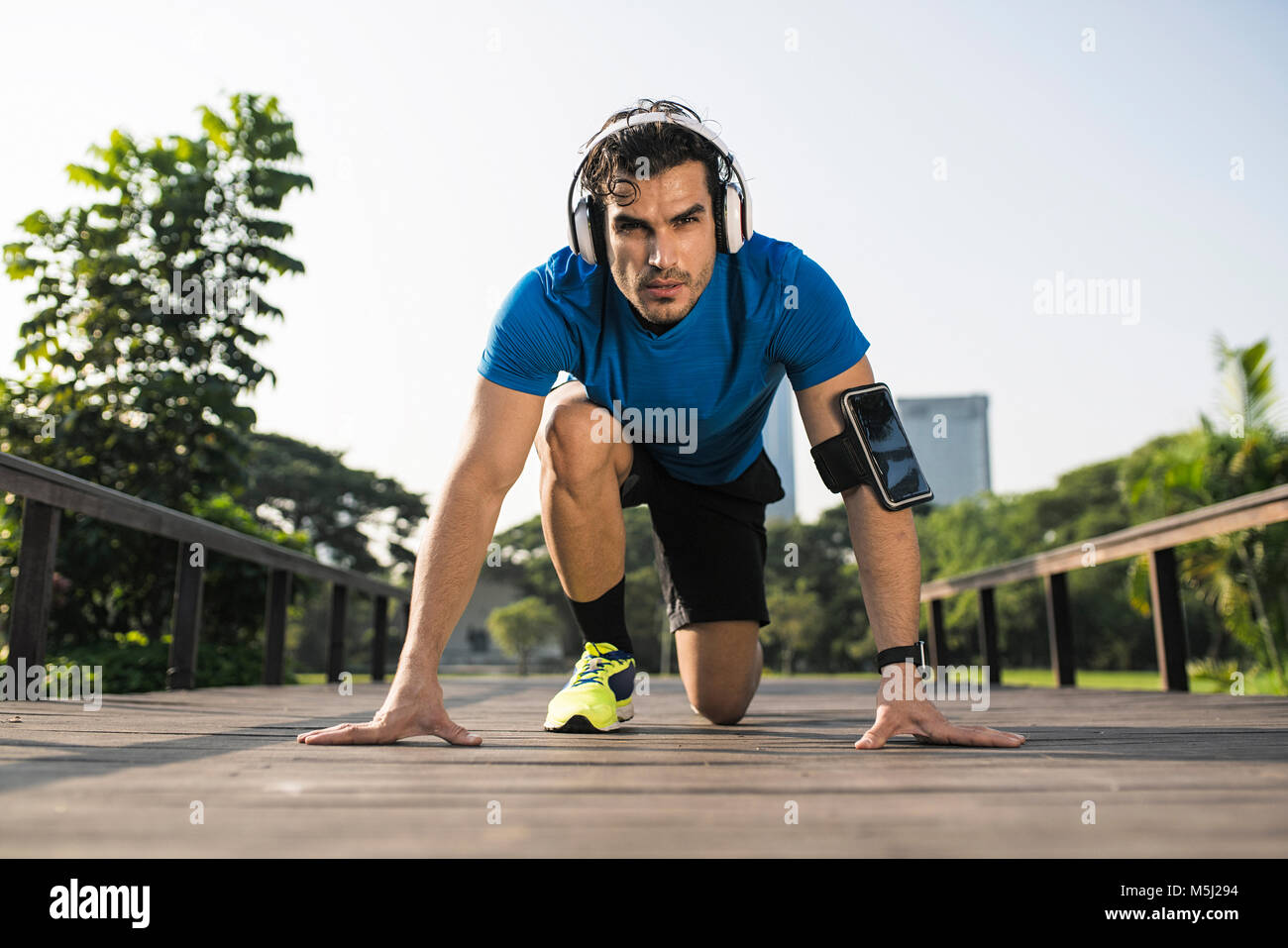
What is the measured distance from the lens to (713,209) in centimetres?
178

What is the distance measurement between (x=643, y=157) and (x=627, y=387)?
0.47m

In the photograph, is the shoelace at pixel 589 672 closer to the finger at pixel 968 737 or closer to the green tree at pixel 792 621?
the finger at pixel 968 737

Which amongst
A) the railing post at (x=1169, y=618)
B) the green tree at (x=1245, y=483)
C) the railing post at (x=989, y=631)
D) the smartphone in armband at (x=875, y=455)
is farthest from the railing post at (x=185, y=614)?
the green tree at (x=1245, y=483)

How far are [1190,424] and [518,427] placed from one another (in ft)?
31.3

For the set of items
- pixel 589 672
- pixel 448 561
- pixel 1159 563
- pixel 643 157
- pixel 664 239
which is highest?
pixel 643 157

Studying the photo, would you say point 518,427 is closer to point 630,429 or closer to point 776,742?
point 630,429

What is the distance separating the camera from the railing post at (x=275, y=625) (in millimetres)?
4723

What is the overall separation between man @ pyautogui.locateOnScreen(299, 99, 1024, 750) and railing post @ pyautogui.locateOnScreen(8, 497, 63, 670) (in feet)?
5.55

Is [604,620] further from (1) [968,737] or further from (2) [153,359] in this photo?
(2) [153,359]

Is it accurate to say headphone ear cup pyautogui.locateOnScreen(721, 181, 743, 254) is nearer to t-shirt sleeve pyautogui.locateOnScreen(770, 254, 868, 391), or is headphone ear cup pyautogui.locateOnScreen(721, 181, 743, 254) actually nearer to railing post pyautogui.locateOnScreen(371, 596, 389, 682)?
t-shirt sleeve pyautogui.locateOnScreen(770, 254, 868, 391)

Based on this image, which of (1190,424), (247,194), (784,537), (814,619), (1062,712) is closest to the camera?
(1062,712)

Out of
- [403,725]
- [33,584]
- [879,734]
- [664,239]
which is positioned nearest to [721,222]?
[664,239]
